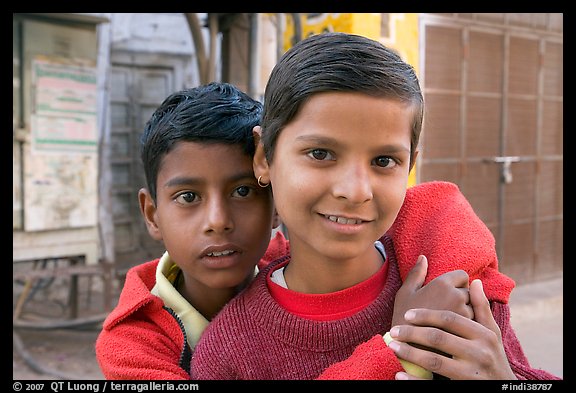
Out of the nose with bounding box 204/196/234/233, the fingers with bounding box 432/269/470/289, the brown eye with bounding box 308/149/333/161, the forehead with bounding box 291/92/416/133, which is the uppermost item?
the forehead with bounding box 291/92/416/133

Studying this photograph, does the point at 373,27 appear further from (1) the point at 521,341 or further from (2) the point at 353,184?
(2) the point at 353,184

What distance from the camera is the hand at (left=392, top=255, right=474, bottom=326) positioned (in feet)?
3.42

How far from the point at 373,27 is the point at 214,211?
3150 millimetres

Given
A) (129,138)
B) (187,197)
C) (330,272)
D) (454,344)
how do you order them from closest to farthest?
(454,344) < (330,272) < (187,197) < (129,138)

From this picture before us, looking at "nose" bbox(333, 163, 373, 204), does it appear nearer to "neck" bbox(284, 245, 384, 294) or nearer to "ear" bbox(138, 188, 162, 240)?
"neck" bbox(284, 245, 384, 294)

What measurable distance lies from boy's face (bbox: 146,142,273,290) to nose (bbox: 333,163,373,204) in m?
0.32

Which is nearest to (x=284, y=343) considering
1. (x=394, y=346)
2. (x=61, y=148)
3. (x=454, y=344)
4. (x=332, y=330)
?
(x=332, y=330)

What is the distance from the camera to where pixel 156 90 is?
5.84 metres

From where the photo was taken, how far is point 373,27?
4.05 meters

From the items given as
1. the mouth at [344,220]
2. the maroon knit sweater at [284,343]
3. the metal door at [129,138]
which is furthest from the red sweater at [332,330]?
the metal door at [129,138]

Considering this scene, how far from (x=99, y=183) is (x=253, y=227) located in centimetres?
412

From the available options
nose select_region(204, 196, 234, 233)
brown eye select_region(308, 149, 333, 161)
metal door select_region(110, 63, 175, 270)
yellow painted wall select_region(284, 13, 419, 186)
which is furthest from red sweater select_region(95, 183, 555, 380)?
metal door select_region(110, 63, 175, 270)

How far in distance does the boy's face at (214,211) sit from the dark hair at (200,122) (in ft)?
0.08

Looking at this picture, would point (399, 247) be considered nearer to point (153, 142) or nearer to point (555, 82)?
point (153, 142)
